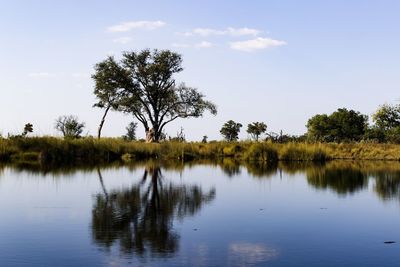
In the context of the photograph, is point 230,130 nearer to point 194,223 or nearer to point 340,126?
point 340,126

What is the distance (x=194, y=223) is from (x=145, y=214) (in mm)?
1410

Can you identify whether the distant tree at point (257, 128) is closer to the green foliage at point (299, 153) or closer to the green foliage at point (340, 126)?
the green foliage at point (340, 126)

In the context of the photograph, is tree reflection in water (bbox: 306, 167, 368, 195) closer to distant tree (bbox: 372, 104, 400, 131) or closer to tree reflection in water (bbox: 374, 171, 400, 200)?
tree reflection in water (bbox: 374, 171, 400, 200)

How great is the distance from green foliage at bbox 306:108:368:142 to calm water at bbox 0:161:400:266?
65.6 m

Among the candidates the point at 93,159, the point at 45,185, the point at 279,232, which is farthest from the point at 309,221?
the point at 93,159

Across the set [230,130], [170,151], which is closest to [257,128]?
[230,130]

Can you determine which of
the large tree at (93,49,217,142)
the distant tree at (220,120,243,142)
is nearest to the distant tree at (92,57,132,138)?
the large tree at (93,49,217,142)

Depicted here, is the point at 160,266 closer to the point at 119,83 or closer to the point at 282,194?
the point at 282,194

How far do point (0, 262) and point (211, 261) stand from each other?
9.62ft

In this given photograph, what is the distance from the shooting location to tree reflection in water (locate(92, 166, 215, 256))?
8.17m

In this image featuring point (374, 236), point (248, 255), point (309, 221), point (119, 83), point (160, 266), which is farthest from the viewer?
point (119, 83)

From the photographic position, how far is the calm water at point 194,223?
7395 millimetres

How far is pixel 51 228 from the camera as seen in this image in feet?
30.9

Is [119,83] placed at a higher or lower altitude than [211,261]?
higher
